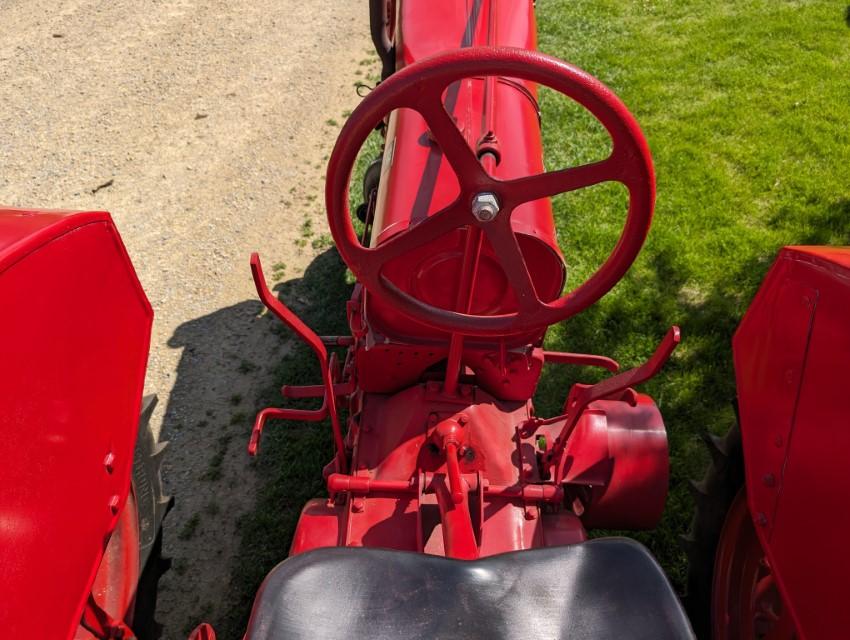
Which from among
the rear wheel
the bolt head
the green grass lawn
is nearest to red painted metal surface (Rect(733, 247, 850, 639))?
the rear wheel

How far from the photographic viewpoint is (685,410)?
9.45 ft

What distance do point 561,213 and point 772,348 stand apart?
2381 mm

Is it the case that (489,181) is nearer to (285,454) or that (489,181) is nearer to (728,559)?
(728,559)

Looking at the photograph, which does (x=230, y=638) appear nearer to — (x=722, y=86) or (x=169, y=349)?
(x=169, y=349)

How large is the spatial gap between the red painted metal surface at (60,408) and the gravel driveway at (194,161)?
3.70 feet

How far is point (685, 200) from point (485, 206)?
2.74 metres

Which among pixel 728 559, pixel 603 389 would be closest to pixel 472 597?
pixel 603 389

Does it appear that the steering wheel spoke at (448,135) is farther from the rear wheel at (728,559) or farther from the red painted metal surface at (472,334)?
the rear wheel at (728,559)

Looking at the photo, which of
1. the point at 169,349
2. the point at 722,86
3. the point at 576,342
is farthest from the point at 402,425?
the point at 722,86

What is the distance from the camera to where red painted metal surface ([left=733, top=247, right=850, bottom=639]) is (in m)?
1.21

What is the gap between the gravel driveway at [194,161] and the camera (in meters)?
2.80

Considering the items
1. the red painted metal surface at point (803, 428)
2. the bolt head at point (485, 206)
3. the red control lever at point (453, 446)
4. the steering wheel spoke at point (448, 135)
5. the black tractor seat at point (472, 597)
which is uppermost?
the steering wheel spoke at point (448, 135)

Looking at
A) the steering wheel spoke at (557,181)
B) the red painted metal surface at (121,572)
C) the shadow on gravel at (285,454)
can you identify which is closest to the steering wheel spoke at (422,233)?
the steering wheel spoke at (557,181)

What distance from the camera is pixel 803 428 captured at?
1336mm
